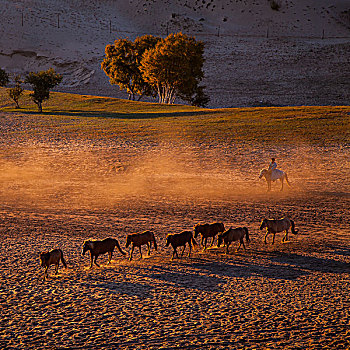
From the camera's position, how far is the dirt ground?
32.2 ft

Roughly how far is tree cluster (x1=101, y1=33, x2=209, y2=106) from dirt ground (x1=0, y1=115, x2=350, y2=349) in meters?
46.0

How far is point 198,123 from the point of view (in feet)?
162

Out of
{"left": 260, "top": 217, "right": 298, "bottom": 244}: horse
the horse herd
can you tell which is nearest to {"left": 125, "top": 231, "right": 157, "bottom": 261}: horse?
the horse herd

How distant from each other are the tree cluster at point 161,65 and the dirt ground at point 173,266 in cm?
4603

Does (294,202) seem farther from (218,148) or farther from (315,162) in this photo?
(218,148)

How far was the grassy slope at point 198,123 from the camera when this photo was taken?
42156mm

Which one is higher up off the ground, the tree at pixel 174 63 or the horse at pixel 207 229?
the tree at pixel 174 63

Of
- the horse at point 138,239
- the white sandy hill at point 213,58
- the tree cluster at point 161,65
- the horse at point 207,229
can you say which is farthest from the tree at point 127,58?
the horse at point 138,239

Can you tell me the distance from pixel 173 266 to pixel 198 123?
1438 inches

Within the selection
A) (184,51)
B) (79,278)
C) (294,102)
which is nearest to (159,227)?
(79,278)

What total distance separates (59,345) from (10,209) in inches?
534

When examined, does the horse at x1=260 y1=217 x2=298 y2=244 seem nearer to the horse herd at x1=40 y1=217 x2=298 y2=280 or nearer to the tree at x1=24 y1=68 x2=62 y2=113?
the horse herd at x1=40 y1=217 x2=298 y2=280

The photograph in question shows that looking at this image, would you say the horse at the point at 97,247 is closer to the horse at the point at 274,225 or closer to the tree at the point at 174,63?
the horse at the point at 274,225

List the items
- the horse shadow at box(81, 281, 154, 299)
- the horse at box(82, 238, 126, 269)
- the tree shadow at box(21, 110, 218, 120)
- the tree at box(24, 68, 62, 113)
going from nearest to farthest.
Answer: the horse shadow at box(81, 281, 154, 299) → the horse at box(82, 238, 126, 269) → the tree shadow at box(21, 110, 218, 120) → the tree at box(24, 68, 62, 113)
